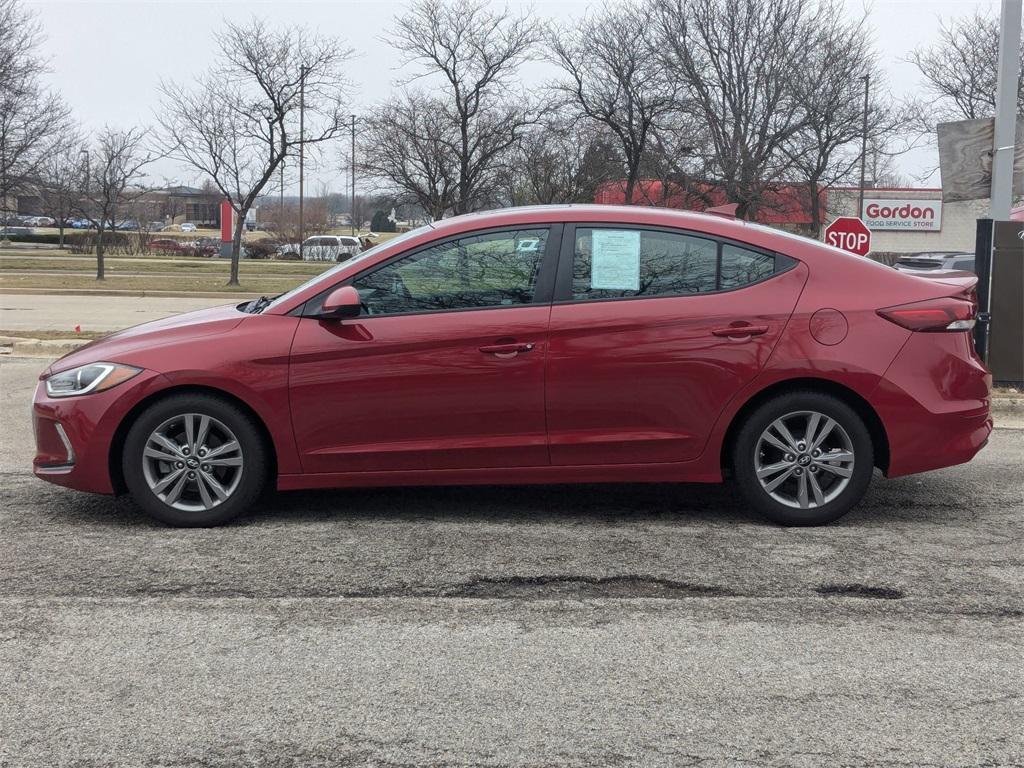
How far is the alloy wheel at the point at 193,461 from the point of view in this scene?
519 centimetres

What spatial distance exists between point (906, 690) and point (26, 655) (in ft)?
9.68

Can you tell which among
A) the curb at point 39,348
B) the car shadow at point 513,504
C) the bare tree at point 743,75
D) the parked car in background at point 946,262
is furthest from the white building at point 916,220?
the car shadow at point 513,504

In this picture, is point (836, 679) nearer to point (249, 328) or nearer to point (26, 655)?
point (26, 655)

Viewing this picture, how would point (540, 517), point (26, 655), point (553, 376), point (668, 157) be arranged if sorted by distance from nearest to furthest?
point (26, 655), point (553, 376), point (540, 517), point (668, 157)

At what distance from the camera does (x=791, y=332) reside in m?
5.20

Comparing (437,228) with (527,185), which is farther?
(527,185)

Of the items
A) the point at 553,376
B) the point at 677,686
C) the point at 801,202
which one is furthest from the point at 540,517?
the point at 801,202

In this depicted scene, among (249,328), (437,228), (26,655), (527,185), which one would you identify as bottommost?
(26,655)

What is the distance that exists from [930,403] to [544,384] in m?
1.92

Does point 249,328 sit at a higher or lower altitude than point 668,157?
lower

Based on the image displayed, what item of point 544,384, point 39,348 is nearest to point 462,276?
point 544,384

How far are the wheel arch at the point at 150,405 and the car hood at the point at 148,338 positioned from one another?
8.7 inches

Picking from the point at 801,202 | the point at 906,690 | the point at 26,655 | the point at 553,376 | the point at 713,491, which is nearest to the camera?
the point at 906,690

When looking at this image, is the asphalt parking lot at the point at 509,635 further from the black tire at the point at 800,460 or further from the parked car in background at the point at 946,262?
the parked car in background at the point at 946,262
